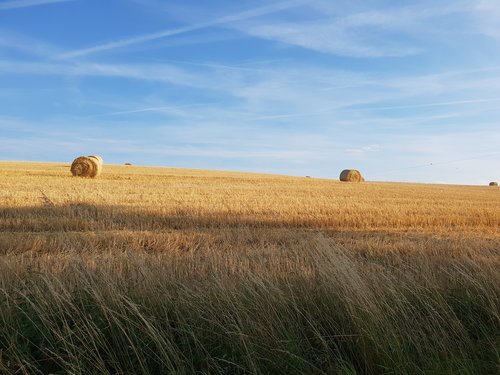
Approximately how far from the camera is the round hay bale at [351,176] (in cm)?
4666

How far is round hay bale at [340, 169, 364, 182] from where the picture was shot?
46.7 metres

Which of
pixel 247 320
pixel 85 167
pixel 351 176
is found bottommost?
pixel 247 320

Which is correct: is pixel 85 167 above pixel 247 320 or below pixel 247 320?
above

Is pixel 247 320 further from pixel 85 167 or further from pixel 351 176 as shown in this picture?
pixel 351 176

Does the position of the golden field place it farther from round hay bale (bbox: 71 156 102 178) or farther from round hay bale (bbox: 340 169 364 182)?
round hay bale (bbox: 340 169 364 182)

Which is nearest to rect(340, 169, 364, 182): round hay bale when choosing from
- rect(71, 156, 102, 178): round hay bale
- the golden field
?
rect(71, 156, 102, 178): round hay bale

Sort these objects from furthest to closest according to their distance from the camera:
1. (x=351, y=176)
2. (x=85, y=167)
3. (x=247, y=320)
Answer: (x=351, y=176) < (x=85, y=167) < (x=247, y=320)

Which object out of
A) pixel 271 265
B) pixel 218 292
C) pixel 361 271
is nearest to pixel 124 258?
pixel 271 265

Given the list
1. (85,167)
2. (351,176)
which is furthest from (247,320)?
(351,176)

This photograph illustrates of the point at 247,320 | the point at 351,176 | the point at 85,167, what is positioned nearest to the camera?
the point at 247,320

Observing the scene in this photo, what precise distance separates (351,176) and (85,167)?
25.8m

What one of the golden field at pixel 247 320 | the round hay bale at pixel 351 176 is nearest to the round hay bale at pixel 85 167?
the round hay bale at pixel 351 176

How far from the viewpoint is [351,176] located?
46.7 m

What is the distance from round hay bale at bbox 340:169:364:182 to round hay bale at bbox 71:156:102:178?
80.7ft
